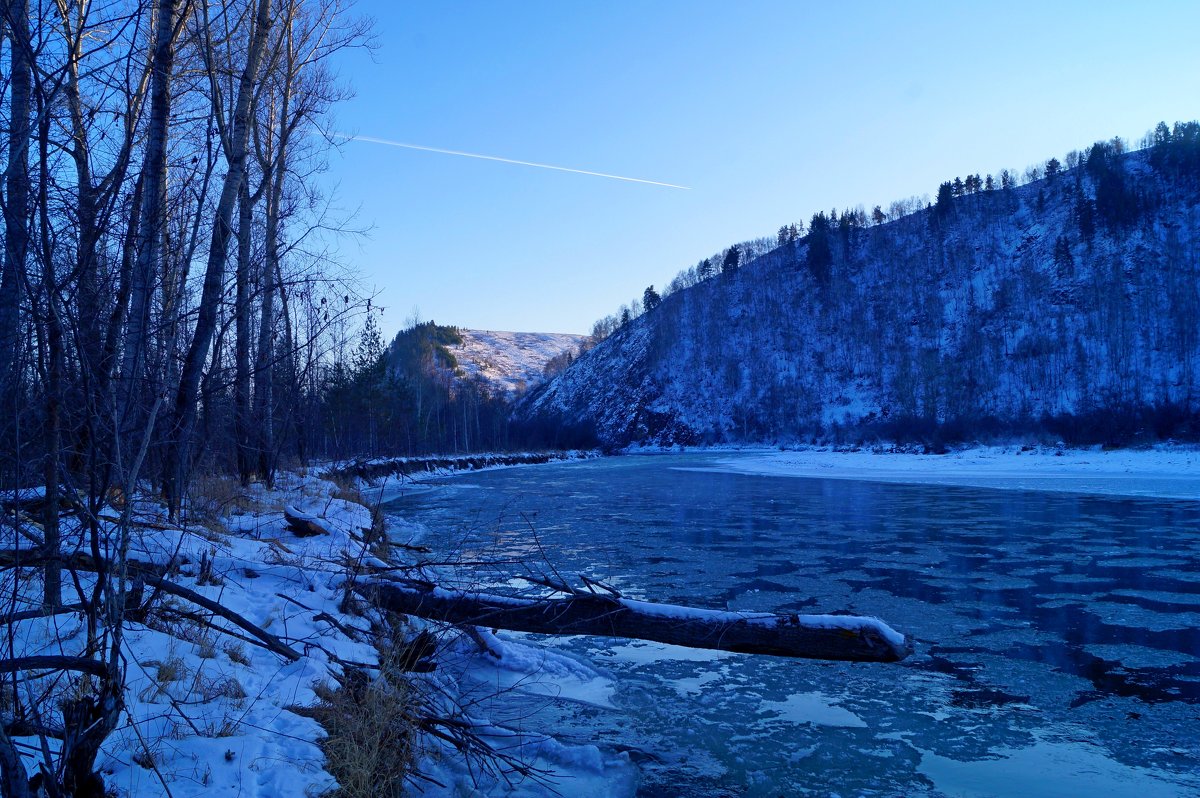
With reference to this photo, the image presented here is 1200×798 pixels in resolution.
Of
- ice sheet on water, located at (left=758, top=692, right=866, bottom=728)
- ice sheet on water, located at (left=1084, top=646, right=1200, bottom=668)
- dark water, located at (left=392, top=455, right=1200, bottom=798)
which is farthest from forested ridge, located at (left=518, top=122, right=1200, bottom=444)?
ice sheet on water, located at (left=758, top=692, right=866, bottom=728)

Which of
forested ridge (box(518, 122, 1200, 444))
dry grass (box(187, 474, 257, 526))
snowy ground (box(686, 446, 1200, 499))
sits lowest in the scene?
snowy ground (box(686, 446, 1200, 499))

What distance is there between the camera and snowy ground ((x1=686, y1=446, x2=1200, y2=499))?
75.9 ft

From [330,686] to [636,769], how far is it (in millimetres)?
1942

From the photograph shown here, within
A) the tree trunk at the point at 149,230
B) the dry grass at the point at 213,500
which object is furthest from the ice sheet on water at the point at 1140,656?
the dry grass at the point at 213,500

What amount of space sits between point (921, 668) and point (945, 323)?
3561 inches

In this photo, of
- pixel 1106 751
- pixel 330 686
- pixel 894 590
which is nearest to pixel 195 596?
pixel 330 686

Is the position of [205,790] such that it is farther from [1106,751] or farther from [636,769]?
[1106,751]

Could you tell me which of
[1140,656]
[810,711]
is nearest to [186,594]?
[810,711]

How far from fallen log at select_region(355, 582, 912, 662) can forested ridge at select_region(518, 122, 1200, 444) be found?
49.1 m

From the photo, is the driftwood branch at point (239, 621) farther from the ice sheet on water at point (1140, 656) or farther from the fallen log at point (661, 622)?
the ice sheet on water at point (1140, 656)

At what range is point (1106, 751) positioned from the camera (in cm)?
449

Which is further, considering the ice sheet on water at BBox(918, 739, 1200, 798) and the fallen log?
the fallen log

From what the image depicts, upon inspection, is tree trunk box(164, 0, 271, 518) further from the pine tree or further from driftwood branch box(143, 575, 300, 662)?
the pine tree

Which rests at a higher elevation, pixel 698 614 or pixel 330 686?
pixel 698 614
